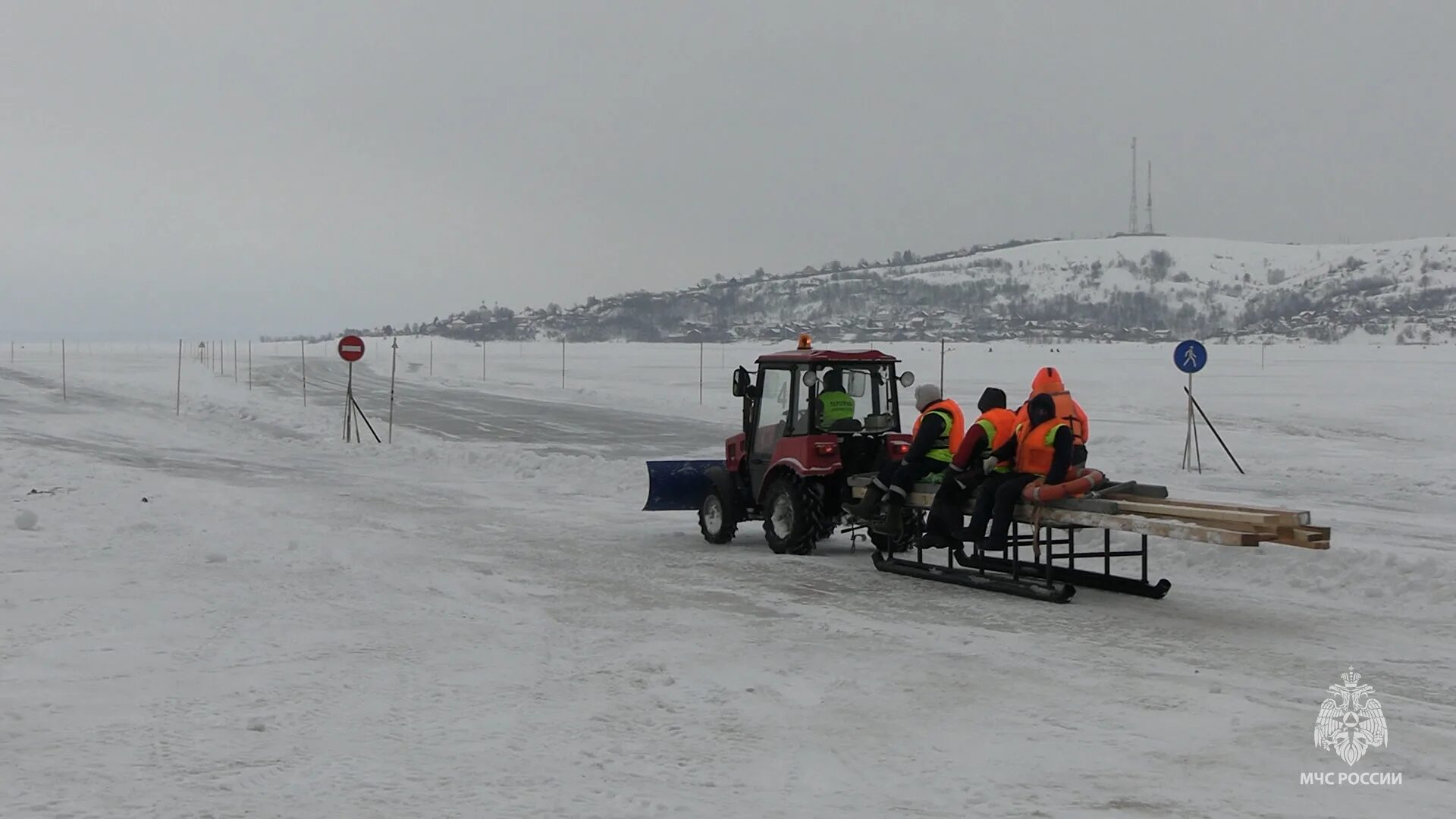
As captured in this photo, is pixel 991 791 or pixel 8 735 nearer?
pixel 991 791

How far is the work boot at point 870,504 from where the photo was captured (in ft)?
37.2

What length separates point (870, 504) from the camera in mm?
11391

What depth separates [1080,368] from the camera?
58.4 metres

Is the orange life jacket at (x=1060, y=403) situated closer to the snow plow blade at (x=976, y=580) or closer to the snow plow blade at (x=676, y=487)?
the snow plow blade at (x=976, y=580)

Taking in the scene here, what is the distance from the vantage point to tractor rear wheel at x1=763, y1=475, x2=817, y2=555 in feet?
40.0

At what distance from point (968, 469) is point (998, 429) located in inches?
16.7

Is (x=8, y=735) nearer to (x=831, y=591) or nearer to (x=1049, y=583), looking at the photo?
(x=831, y=591)

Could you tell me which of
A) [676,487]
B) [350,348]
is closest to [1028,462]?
[676,487]

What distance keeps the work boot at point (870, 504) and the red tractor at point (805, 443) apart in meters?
0.39

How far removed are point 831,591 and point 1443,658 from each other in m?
4.24

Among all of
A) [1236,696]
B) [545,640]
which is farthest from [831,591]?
[1236,696]
